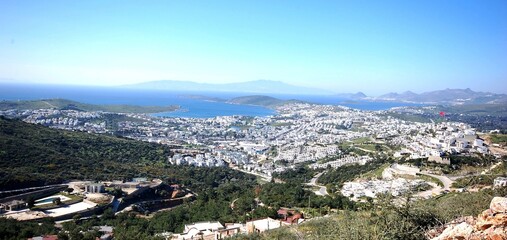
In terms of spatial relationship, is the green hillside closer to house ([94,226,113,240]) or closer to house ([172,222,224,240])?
house ([94,226,113,240])

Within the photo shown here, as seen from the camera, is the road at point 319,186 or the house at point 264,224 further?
the road at point 319,186

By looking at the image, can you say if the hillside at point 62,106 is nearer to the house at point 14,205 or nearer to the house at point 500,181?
the house at point 14,205

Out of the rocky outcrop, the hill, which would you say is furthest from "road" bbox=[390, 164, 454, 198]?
the hill

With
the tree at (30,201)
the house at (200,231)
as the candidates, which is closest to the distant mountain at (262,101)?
the tree at (30,201)

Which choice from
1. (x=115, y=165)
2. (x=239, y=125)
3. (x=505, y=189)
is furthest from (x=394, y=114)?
(x=505, y=189)

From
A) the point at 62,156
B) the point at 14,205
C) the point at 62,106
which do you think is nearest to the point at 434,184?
the point at 14,205

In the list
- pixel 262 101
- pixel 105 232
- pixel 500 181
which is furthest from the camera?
pixel 262 101

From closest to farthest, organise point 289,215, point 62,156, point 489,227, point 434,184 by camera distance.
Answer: point 489,227, point 289,215, point 434,184, point 62,156

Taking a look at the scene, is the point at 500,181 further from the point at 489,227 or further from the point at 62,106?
the point at 62,106
